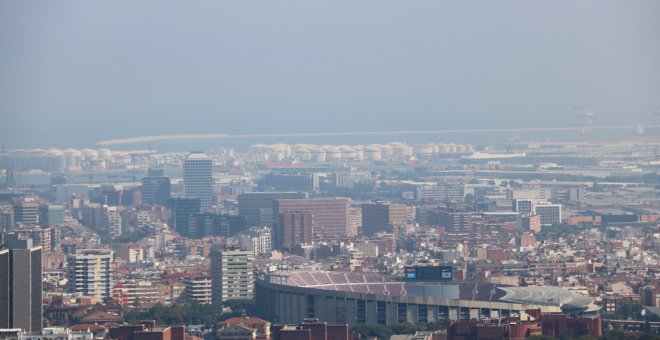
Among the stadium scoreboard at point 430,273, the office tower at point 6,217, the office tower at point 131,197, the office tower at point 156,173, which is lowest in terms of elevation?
the stadium scoreboard at point 430,273

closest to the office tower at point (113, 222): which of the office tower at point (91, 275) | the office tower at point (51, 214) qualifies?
the office tower at point (51, 214)

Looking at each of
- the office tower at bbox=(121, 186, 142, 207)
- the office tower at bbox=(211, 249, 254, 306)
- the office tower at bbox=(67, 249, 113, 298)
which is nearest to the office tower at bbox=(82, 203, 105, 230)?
the office tower at bbox=(121, 186, 142, 207)

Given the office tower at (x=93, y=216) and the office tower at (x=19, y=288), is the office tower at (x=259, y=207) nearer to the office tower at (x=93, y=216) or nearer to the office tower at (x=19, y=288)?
A: the office tower at (x=93, y=216)

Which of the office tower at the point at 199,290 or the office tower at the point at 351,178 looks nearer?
the office tower at the point at 199,290

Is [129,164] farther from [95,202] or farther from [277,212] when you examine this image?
[277,212]

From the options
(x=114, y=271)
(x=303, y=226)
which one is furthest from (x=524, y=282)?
(x=303, y=226)

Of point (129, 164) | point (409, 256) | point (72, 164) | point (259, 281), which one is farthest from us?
point (129, 164)

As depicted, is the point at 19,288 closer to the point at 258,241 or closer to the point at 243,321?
the point at 243,321
